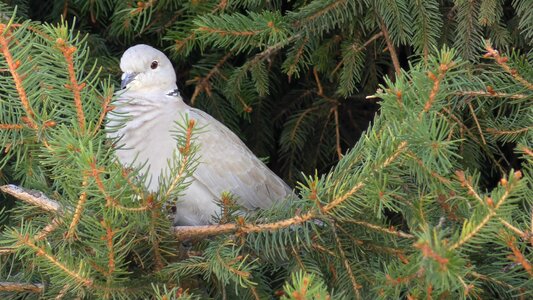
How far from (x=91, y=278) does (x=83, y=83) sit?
1.25 ft

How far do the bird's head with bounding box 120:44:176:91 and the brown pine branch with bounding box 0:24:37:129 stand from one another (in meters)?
1.12

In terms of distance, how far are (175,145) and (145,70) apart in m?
0.43

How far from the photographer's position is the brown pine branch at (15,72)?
1640 mm

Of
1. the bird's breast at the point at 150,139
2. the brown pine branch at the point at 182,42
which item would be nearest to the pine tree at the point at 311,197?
the brown pine branch at the point at 182,42

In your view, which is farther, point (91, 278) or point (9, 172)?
point (9, 172)

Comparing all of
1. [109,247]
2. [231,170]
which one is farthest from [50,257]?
[231,170]

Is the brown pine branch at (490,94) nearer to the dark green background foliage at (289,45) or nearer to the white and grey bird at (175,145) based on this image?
the dark green background foliage at (289,45)

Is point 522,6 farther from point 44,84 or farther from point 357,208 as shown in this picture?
point 44,84

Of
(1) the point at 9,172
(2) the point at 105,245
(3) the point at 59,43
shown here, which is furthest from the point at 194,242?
(1) the point at 9,172

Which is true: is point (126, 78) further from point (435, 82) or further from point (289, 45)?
point (435, 82)

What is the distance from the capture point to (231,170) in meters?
2.87

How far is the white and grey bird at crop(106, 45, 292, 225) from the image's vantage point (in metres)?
2.63

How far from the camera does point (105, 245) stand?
1.75 meters

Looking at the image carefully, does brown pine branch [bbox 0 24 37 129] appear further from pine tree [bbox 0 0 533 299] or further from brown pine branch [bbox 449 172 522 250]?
brown pine branch [bbox 449 172 522 250]
